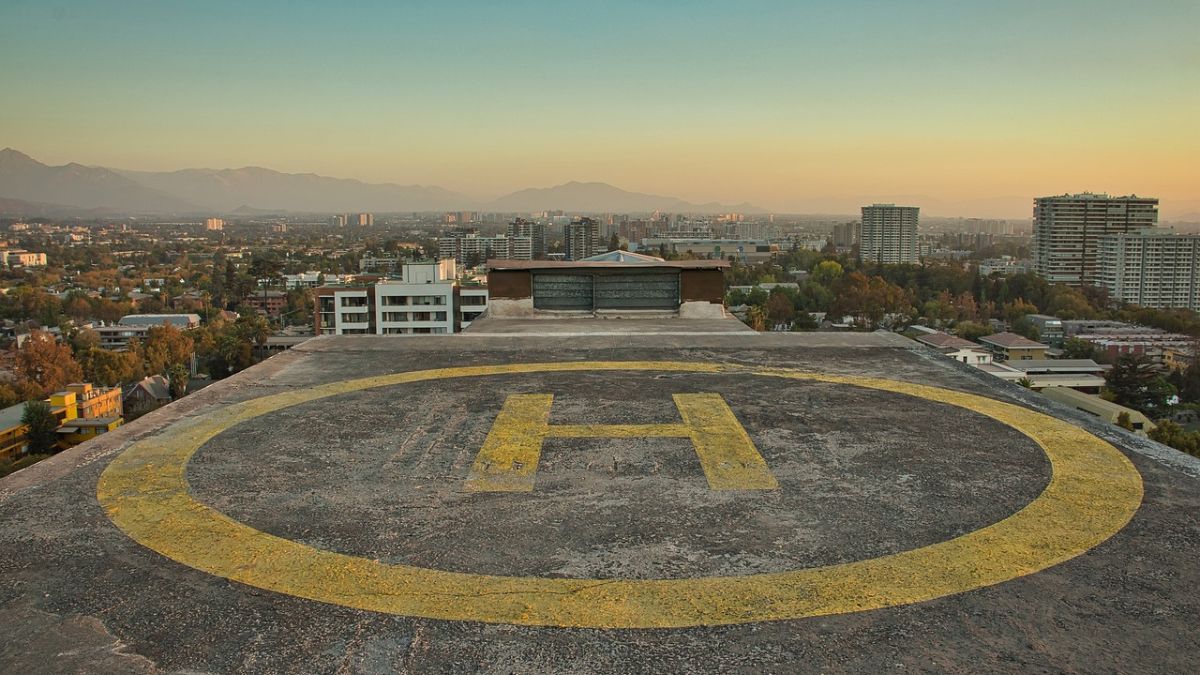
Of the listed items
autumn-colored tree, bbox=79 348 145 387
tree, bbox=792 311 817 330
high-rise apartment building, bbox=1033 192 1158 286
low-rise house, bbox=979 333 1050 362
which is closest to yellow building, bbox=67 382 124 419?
autumn-colored tree, bbox=79 348 145 387

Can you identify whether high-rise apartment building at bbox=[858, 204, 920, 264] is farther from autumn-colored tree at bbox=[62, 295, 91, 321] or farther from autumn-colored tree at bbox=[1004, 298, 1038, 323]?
autumn-colored tree at bbox=[62, 295, 91, 321]

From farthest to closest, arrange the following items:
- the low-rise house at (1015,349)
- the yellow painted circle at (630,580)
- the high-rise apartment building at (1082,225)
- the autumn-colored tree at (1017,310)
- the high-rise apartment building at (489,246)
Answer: the high-rise apartment building at (489,246), the high-rise apartment building at (1082,225), the autumn-colored tree at (1017,310), the low-rise house at (1015,349), the yellow painted circle at (630,580)

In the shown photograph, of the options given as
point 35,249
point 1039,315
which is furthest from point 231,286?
point 35,249

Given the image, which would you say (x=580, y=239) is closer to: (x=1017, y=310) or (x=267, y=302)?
(x=267, y=302)

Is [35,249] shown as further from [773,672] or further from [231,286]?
[773,672]

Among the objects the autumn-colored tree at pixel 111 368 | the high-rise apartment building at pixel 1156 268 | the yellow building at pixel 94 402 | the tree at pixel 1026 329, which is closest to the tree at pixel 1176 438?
the tree at pixel 1026 329

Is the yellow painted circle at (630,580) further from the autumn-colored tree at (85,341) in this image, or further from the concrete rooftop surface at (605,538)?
the autumn-colored tree at (85,341)
